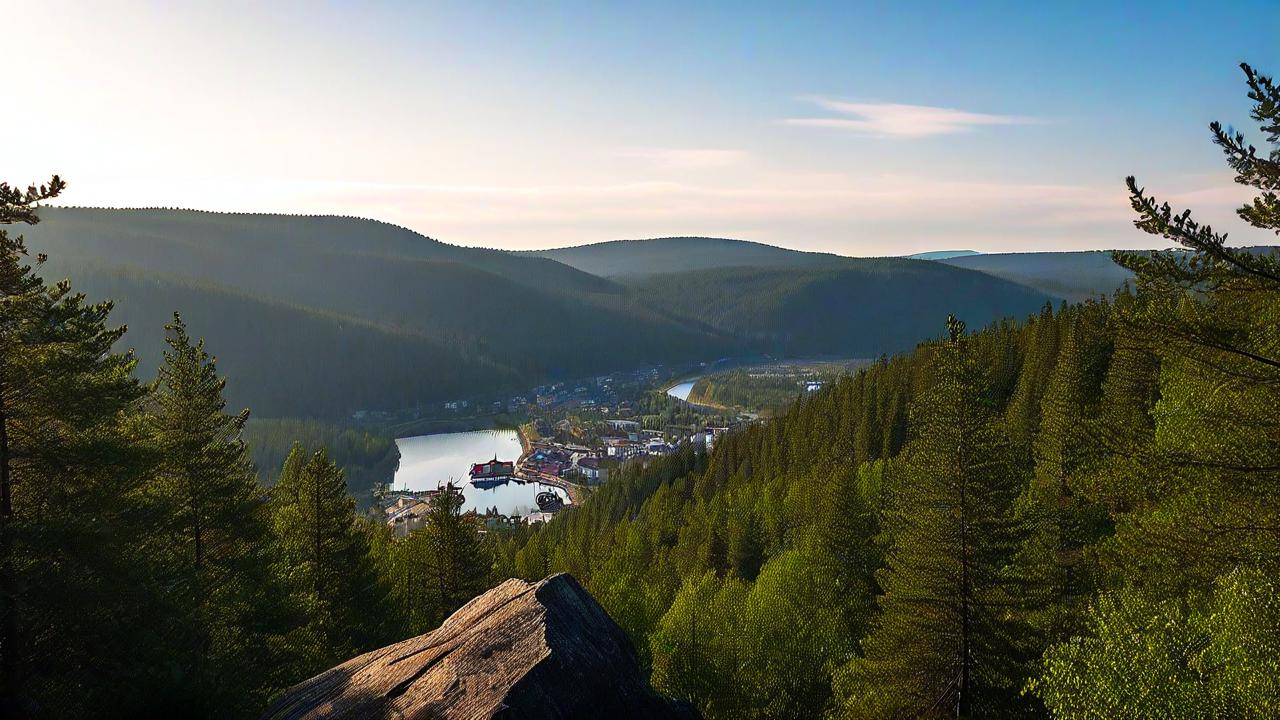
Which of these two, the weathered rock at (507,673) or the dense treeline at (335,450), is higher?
the weathered rock at (507,673)

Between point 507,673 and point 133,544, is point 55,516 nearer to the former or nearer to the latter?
point 133,544

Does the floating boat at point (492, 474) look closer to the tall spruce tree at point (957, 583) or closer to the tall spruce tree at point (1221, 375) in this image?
the tall spruce tree at point (957, 583)

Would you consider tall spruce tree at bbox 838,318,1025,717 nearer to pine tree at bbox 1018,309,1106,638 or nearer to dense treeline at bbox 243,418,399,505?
pine tree at bbox 1018,309,1106,638

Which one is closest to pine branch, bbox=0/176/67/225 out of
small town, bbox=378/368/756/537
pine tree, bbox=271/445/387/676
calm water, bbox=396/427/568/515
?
pine tree, bbox=271/445/387/676

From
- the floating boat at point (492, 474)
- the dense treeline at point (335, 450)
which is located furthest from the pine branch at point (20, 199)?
the floating boat at point (492, 474)

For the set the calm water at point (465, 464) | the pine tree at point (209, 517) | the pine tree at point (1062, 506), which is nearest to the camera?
the pine tree at point (209, 517)
